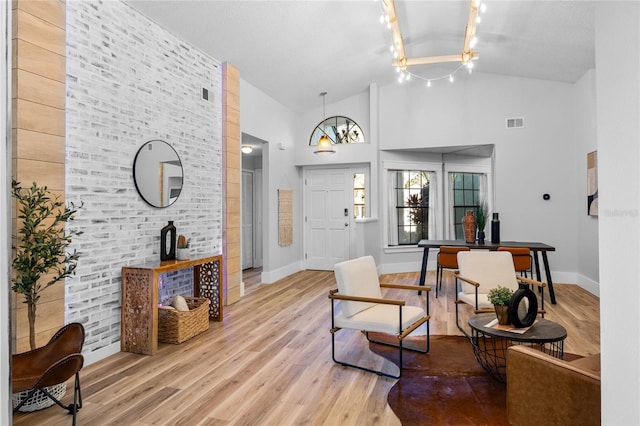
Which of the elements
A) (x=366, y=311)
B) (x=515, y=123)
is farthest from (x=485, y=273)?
(x=515, y=123)

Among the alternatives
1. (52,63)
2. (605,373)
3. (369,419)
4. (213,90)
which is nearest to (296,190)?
(213,90)

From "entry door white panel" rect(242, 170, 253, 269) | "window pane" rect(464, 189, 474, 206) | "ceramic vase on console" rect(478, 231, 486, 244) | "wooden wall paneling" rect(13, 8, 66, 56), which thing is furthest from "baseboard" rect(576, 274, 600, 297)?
"wooden wall paneling" rect(13, 8, 66, 56)

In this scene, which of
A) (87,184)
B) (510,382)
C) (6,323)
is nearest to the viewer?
(6,323)

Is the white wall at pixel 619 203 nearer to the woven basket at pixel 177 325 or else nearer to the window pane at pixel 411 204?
the woven basket at pixel 177 325

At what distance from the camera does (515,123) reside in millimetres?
6457

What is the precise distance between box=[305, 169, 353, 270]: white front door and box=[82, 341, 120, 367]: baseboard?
4496 mm

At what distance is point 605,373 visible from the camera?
123 centimetres

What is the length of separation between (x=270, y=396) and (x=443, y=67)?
5867 millimetres

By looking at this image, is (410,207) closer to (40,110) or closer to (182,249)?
(182,249)

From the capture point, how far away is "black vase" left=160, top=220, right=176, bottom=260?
3.84 metres

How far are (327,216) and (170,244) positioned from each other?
391cm

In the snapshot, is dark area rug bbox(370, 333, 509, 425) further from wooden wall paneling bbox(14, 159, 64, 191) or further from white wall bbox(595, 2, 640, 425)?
wooden wall paneling bbox(14, 159, 64, 191)

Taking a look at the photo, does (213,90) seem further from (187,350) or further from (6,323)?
(6,323)

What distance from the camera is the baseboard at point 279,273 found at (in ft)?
21.0
